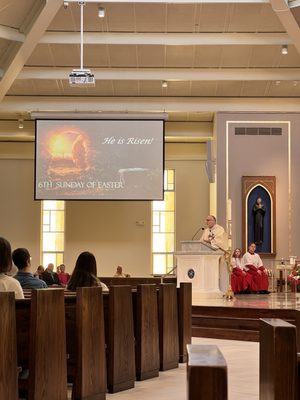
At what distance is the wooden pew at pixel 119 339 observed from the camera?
17.3 feet

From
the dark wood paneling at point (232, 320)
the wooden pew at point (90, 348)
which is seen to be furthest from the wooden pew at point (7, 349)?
the dark wood paneling at point (232, 320)

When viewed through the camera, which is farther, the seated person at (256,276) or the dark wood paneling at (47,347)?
the seated person at (256,276)

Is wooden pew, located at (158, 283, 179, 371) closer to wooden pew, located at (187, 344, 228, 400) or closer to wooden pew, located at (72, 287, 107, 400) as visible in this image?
wooden pew, located at (72, 287, 107, 400)

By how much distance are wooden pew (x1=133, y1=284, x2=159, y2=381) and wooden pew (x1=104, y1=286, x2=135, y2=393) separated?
282 mm

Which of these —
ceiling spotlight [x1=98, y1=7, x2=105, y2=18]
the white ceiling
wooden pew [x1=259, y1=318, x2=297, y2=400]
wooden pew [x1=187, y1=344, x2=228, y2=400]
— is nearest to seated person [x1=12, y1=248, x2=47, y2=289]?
wooden pew [x1=259, y1=318, x2=297, y2=400]

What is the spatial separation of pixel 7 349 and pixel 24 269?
57.8 inches

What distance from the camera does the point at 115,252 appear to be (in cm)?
2055

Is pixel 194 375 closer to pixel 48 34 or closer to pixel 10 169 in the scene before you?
pixel 48 34

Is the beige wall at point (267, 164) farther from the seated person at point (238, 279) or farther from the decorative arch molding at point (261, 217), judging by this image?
the seated person at point (238, 279)

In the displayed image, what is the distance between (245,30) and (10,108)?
6.20m

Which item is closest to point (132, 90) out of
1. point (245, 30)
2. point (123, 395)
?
point (245, 30)

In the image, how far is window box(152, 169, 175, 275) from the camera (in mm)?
20703

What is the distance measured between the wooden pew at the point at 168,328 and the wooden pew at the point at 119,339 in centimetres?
85

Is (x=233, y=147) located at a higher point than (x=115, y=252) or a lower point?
higher
